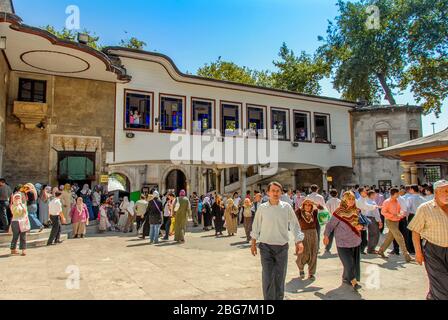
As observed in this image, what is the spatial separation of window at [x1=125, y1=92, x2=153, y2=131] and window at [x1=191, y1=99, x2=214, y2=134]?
2478 mm

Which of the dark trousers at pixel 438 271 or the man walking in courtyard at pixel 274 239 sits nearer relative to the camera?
the dark trousers at pixel 438 271

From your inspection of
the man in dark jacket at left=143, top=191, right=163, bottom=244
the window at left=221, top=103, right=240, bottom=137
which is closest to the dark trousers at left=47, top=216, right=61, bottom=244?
the man in dark jacket at left=143, top=191, right=163, bottom=244

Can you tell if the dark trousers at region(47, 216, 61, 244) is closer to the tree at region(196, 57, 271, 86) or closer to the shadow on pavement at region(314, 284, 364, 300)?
the shadow on pavement at region(314, 284, 364, 300)

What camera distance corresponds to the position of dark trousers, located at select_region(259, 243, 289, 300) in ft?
15.1

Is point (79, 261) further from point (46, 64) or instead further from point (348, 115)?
point (348, 115)

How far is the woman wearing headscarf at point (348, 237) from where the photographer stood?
5859 millimetres

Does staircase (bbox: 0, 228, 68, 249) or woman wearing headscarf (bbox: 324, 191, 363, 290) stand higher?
woman wearing headscarf (bbox: 324, 191, 363, 290)

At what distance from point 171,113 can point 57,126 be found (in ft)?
18.3

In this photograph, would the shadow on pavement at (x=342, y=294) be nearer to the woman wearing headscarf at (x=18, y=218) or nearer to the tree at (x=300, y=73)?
the woman wearing headscarf at (x=18, y=218)

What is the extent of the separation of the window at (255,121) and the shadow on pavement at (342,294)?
15.7 metres

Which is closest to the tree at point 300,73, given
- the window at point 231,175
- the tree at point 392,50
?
the tree at point 392,50

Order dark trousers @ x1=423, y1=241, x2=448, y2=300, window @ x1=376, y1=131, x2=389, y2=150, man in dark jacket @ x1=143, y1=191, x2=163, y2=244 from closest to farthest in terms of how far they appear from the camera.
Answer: dark trousers @ x1=423, y1=241, x2=448, y2=300, man in dark jacket @ x1=143, y1=191, x2=163, y2=244, window @ x1=376, y1=131, x2=389, y2=150
